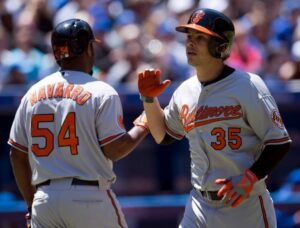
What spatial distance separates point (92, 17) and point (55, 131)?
6294 mm

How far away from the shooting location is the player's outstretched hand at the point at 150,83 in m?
5.75

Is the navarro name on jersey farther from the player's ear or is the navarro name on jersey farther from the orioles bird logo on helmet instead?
the orioles bird logo on helmet

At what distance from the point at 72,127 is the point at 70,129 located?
2 cm

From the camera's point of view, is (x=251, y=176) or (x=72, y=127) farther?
(x=72, y=127)

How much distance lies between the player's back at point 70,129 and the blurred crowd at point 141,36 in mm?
3869

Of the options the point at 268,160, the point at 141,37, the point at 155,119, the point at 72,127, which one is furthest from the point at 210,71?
the point at 141,37

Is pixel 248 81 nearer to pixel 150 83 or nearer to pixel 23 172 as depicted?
pixel 150 83

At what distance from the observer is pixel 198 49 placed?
5.55 m

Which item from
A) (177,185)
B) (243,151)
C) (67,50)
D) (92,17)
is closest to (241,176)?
(243,151)

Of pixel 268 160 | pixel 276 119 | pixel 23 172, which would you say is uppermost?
pixel 276 119

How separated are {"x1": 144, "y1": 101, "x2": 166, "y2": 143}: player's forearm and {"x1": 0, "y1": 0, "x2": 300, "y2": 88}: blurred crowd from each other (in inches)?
133

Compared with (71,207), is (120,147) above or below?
above

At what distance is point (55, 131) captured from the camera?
217 inches

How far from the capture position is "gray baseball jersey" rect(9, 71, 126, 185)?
5.46m
